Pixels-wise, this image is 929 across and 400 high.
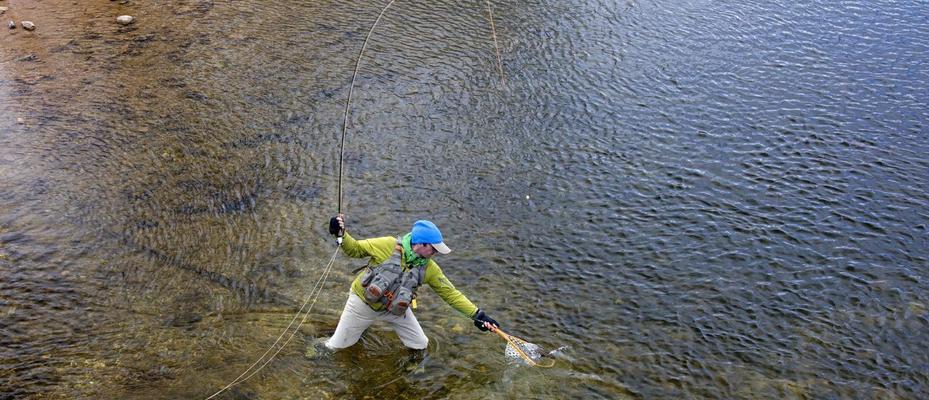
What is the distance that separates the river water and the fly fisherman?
73cm

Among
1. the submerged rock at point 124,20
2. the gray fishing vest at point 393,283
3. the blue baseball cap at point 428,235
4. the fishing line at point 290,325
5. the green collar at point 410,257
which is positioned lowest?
the fishing line at point 290,325

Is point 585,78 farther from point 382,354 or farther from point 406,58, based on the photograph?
point 382,354

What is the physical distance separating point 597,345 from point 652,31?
949 centimetres

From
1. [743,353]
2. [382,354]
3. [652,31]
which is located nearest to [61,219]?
[382,354]

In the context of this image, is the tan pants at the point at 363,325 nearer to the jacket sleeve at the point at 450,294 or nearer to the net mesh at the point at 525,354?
the jacket sleeve at the point at 450,294

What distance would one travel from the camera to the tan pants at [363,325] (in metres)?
7.65

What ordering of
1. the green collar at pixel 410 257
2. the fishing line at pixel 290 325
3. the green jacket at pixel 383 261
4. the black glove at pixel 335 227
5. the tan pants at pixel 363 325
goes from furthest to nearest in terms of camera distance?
the fishing line at pixel 290 325
the tan pants at pixel 363 325
the green jacket at pixel 383 261
the green collar at pixel 410 257
the black glove at pixel 335 227

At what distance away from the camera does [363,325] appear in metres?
7.81

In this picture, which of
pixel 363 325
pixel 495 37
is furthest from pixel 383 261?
pixel 495 37

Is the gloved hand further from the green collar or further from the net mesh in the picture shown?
the net mesh

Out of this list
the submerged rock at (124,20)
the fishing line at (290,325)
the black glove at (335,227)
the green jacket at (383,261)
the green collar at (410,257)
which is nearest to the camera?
the black glove at (335,227)

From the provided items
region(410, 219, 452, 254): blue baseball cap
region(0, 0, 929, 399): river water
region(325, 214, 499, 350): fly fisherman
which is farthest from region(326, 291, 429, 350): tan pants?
region(410, 219, 452, 254): blue baseball cap

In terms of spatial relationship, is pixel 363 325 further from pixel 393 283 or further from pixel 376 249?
pixel 376 249

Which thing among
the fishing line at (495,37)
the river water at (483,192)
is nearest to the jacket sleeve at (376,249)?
the river water at (483,192)
